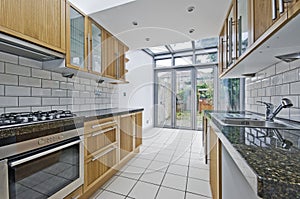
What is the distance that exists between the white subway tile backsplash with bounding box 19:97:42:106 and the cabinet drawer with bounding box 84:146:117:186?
875 millimetres

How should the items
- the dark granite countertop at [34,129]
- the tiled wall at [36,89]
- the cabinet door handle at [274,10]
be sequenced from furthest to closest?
the tiled wall at [36,89] < the dark granite countertop at [34,129] < the cabinet door handle at [274,10]

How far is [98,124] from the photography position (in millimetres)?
1757

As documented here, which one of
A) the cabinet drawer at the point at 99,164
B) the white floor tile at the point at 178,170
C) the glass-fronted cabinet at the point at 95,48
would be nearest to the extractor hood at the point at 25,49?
the glass-fronted cabinet at the point at 95,48

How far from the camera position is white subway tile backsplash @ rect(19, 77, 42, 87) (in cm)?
154

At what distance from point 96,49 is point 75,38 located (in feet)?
1.31

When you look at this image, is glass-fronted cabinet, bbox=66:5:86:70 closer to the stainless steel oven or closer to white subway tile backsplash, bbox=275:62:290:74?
the stainless steel oven

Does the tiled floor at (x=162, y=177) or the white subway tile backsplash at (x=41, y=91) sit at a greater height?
the white subway tile backsplash at (x=41, y=91)

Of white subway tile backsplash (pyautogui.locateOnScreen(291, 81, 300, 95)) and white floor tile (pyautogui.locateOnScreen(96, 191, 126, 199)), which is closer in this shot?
white subway tile backsplash (pyautogui.locateOnScreen(291, 81, 300, 95))

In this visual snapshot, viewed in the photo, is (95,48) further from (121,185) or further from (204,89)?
(204,89)

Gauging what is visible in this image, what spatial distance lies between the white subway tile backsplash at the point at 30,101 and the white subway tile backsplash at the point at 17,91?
0.17ft

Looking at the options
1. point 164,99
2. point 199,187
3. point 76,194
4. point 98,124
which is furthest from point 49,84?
point 164,99

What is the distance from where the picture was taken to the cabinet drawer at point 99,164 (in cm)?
160

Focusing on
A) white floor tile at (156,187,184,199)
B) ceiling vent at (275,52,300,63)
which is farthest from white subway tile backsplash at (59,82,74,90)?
ceiling vent at (275,52,300,63)

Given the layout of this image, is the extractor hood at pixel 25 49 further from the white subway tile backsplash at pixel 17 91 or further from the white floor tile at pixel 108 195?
the white floor tile at pixel 108 195
